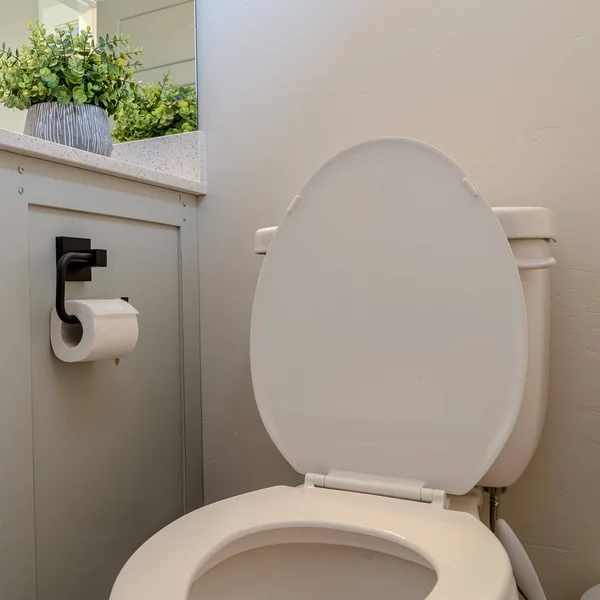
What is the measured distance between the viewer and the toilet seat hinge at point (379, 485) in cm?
81

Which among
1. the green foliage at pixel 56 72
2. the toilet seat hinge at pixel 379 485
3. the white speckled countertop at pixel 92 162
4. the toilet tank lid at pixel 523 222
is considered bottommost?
the toilet seat hinge at pixel 379 485

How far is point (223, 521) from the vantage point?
0.75 m

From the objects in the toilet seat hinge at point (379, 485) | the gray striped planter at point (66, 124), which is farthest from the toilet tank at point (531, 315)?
the gray striped planter at point (66, 124)

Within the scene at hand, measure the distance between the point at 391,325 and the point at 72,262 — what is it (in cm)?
50

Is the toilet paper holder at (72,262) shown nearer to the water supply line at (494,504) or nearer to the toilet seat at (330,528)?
the toilet seat at (330,528)

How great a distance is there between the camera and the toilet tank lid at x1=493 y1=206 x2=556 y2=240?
2.75ft

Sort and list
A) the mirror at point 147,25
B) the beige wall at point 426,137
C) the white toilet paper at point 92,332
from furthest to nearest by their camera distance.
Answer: the mirror at point 147,25 < the beige wall at point 426,137 < the white toilet paper at point 92,332

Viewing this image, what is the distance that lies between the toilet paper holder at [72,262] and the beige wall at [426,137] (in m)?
0.37

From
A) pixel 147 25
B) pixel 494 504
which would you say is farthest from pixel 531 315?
pixel 147 25

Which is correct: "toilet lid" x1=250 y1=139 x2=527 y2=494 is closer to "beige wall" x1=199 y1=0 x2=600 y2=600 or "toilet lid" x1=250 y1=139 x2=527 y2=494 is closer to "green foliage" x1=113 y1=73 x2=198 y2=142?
"beige wall" x1=199 y1=0 x2=600 y2=600

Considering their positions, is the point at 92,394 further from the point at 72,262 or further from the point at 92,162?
the point at 92,162

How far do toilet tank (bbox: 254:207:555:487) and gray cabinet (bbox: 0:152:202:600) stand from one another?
63 centimetres

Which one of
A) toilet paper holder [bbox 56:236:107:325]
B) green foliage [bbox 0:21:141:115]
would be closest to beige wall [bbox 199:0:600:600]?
green foliage [bbox 0:21:141:115]

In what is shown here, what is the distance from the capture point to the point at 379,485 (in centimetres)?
84
